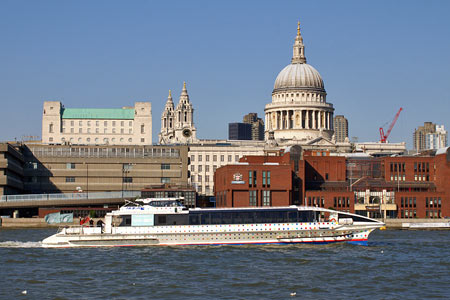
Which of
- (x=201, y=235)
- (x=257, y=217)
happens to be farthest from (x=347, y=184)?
(x=201, y=235)

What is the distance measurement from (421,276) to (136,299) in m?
20.1

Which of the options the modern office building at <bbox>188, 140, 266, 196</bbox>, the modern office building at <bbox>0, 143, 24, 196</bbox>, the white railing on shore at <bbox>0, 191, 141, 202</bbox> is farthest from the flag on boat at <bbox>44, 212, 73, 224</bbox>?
the modern office building at <bbox>188, 140, 266, 196</bbox>

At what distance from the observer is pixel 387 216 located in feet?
427

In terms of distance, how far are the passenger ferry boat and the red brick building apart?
55.3 meters

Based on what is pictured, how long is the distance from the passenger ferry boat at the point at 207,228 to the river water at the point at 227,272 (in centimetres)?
120

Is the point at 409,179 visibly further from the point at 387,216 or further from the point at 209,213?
the point at 209,213

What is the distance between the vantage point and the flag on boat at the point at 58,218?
124m

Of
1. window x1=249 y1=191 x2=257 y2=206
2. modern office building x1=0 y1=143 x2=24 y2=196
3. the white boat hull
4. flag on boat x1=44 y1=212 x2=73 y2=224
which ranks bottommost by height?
the white boat hull

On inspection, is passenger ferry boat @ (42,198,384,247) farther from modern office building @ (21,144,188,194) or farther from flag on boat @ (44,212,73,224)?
modern office building @ (21,144,188,194)

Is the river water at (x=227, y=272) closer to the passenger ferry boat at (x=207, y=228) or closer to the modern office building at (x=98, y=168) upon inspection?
the passenger ferry boat at (x=207, y=228)

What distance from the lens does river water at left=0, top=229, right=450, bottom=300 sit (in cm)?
4825

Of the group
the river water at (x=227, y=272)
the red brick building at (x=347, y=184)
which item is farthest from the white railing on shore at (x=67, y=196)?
the river water at (x=227, y=272)

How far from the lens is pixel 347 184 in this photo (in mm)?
142125

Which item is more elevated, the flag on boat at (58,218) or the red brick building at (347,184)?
the red brick building at (347,184)
